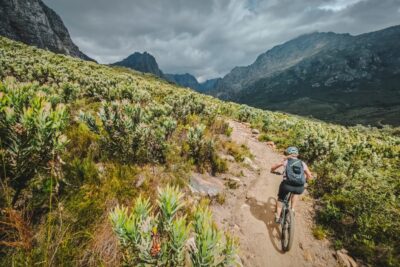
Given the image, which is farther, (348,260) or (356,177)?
(356,177)

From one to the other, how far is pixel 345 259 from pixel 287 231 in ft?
4.81

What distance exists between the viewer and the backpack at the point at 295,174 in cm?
614

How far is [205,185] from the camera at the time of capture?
728cm

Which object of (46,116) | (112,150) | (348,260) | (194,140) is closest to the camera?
(46,116)

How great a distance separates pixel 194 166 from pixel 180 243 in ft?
20.0

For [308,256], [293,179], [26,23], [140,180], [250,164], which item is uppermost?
[26,23]

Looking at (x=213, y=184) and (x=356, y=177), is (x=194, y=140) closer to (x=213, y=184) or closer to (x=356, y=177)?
(x=213, y=184)

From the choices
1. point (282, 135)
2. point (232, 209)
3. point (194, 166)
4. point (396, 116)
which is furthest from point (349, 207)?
point (396, 116)

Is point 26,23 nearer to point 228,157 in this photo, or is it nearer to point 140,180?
point 228,157

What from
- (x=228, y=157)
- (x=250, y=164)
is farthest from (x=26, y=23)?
(x=250, y=164)

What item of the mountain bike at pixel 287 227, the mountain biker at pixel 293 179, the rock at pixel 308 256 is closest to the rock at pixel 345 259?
the rock at pixel 308 256

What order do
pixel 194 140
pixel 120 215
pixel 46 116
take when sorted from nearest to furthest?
pixel 120 215, pixel 46 116, pixel 194 140

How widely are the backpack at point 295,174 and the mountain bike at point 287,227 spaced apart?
0.48 metres

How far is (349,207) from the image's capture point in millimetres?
6871
